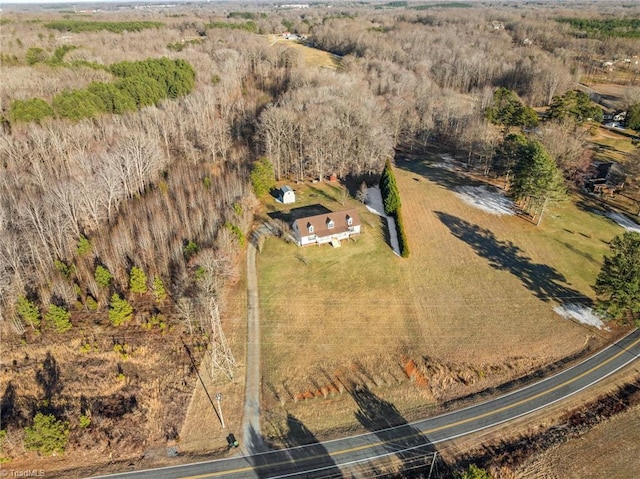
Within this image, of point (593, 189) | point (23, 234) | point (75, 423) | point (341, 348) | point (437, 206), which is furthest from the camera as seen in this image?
point (593, 189)

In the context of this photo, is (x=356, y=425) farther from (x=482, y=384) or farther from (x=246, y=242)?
(x=246, y=242)

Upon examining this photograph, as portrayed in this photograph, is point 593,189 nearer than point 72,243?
No

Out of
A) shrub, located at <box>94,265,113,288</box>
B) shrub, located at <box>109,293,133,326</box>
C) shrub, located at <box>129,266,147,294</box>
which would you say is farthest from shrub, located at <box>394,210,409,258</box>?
shrub, located at <box>94,265,113,288</box>

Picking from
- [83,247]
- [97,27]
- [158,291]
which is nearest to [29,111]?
[83,247]

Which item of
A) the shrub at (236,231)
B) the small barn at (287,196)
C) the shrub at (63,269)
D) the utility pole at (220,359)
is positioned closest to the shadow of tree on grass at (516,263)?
the small barn at (287,196)

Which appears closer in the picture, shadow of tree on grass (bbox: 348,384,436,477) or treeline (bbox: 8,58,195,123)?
shadow of tree on grass (bbox: 348,384,436,477)

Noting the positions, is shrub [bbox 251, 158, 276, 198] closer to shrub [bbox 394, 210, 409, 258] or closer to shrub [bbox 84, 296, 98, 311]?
shrub [bbox 394, 210, 409, 258]

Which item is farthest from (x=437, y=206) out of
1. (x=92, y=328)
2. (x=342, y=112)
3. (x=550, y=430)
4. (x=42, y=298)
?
(x=42, y=298)
